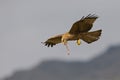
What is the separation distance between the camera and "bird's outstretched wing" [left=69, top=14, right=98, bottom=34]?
77.2 ft

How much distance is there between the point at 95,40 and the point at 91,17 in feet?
3.62

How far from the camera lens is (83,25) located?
23.5 m

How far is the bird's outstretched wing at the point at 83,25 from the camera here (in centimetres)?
2353

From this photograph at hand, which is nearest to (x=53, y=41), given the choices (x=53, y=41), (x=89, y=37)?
(x=53, y=41)

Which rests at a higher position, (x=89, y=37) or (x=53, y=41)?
(x=53, y=41)

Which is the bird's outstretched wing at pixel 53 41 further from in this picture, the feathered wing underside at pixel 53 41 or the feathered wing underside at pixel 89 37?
the feathered wing underside at pixel 89 37

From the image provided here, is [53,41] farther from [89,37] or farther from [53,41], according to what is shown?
[89,37]

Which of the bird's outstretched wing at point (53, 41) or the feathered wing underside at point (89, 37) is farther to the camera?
the bird's outstretched wing at point (53, 41)

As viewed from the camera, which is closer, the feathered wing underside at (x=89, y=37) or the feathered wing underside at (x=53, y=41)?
the feathered wing underside at (x=89, y=37)

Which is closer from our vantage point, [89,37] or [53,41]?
[89,37]

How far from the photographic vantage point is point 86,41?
24078 millimetres

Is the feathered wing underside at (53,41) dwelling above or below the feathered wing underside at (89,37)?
above

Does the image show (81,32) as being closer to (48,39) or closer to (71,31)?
(71,31)

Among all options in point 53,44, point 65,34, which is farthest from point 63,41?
point 53,44
